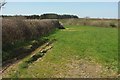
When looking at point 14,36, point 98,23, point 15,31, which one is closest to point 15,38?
point 14,36

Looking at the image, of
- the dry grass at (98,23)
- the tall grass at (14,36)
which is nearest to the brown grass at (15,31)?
the tall grass at (14,36)

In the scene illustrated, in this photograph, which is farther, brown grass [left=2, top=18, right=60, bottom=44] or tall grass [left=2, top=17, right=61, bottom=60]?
brown grass [left=2, top=18, right=60, bottom=44]

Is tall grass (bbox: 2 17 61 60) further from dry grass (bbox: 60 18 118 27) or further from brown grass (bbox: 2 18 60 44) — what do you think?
dry grass (bbox: 60 18 118 27)

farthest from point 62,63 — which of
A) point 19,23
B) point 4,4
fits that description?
point 19,23

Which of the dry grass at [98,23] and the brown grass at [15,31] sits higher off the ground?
the brown grass at [15,31]

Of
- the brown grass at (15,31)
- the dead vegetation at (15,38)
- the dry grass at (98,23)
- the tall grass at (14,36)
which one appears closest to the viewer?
the dead vegetation at (15,38)

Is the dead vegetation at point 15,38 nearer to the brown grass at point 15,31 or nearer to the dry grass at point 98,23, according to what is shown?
the brown grass at point 15,31

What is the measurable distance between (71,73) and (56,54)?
662cm

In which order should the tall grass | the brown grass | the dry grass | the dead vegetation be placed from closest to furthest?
the dead vegetation → the tall grass → the brown grass → the dry grass

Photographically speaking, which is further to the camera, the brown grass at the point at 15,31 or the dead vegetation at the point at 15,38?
the brown grass at the point at 15,31

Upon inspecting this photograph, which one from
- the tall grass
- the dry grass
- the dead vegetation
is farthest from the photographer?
the dry grass

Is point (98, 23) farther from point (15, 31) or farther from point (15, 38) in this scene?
point (15, 38)

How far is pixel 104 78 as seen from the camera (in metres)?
15.7

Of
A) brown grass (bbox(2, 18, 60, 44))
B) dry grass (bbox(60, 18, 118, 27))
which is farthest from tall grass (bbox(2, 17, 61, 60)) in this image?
dry grass (bbox(60, 18, 118, 27))
